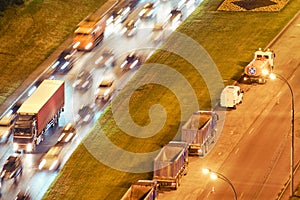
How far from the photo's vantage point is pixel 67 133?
141750mm

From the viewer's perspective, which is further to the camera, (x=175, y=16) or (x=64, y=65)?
Answer: (x=175, y=16)

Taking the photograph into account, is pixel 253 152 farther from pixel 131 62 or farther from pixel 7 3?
pixel 7 3

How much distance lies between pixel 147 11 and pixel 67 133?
1635 inches

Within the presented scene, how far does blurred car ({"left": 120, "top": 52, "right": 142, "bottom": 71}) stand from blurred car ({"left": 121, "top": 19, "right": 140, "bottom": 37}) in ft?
27.4

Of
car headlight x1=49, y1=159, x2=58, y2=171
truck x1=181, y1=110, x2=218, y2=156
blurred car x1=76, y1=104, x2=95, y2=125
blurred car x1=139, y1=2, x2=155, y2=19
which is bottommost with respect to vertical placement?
car headlight x1=49, y1=159, x2=58, y2=171

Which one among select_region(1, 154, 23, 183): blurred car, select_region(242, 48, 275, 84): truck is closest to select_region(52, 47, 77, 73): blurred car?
select_region(242, 48, 275, 84): truck

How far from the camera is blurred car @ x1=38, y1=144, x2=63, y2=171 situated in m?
134

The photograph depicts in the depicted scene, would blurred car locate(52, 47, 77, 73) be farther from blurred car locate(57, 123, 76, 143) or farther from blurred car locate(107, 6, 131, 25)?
blurred car locate(57, 123, 76, 143)

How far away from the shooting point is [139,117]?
145 metres

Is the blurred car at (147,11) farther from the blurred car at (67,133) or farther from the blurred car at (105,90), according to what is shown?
the blurred car at (67,133)

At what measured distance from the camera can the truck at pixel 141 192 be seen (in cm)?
12119

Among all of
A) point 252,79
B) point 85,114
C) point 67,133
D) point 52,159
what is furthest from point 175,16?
point 52,159

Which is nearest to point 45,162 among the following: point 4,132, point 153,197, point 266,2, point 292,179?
point 4,132

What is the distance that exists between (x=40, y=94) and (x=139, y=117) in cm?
1149
